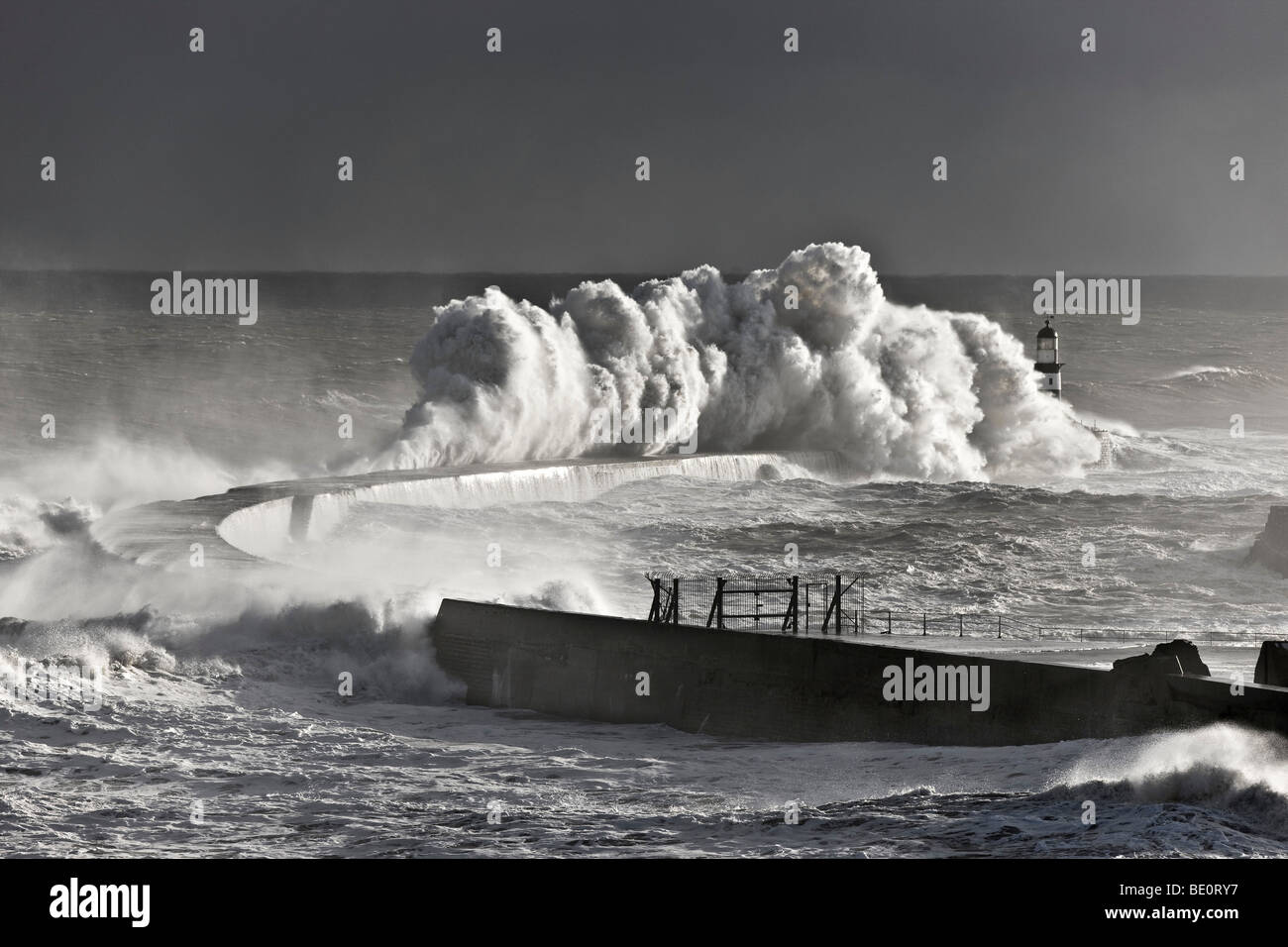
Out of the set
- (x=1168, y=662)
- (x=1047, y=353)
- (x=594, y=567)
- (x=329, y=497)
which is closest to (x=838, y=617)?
(x=1168, y=662)

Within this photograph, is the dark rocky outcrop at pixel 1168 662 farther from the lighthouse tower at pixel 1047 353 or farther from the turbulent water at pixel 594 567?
the lighthouse tower at pixel 1047 353

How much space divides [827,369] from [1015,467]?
535 cm

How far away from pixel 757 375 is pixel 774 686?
1033 inches

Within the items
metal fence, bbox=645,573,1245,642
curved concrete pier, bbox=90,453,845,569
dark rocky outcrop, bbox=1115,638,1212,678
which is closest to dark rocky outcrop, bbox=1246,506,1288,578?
metal fence, bbox=645,573,1245,642

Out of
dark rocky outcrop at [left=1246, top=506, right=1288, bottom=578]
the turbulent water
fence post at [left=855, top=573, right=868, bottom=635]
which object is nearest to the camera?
the turbulent water

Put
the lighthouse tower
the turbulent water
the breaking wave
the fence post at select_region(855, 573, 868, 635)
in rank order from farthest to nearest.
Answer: the lighthouse tower < the breaking wave < the fence post at select_region(855, 573, 868, 635) < the turbulent water

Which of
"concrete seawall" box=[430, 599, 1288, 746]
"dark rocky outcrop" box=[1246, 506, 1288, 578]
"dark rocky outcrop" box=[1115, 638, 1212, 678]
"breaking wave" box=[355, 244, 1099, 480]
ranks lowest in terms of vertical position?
"concrete seawall" box=[430, 599, 1288, 746]

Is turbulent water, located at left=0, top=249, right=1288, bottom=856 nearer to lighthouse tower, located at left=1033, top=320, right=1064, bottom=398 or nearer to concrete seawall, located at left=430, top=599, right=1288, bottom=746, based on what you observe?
concrete seawall, located at left=430, top=599, right=1288, bottom=746

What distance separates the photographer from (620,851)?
1238 centimetres

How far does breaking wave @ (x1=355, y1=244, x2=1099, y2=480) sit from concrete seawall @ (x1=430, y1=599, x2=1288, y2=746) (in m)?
18.0

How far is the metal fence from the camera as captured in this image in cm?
1780
